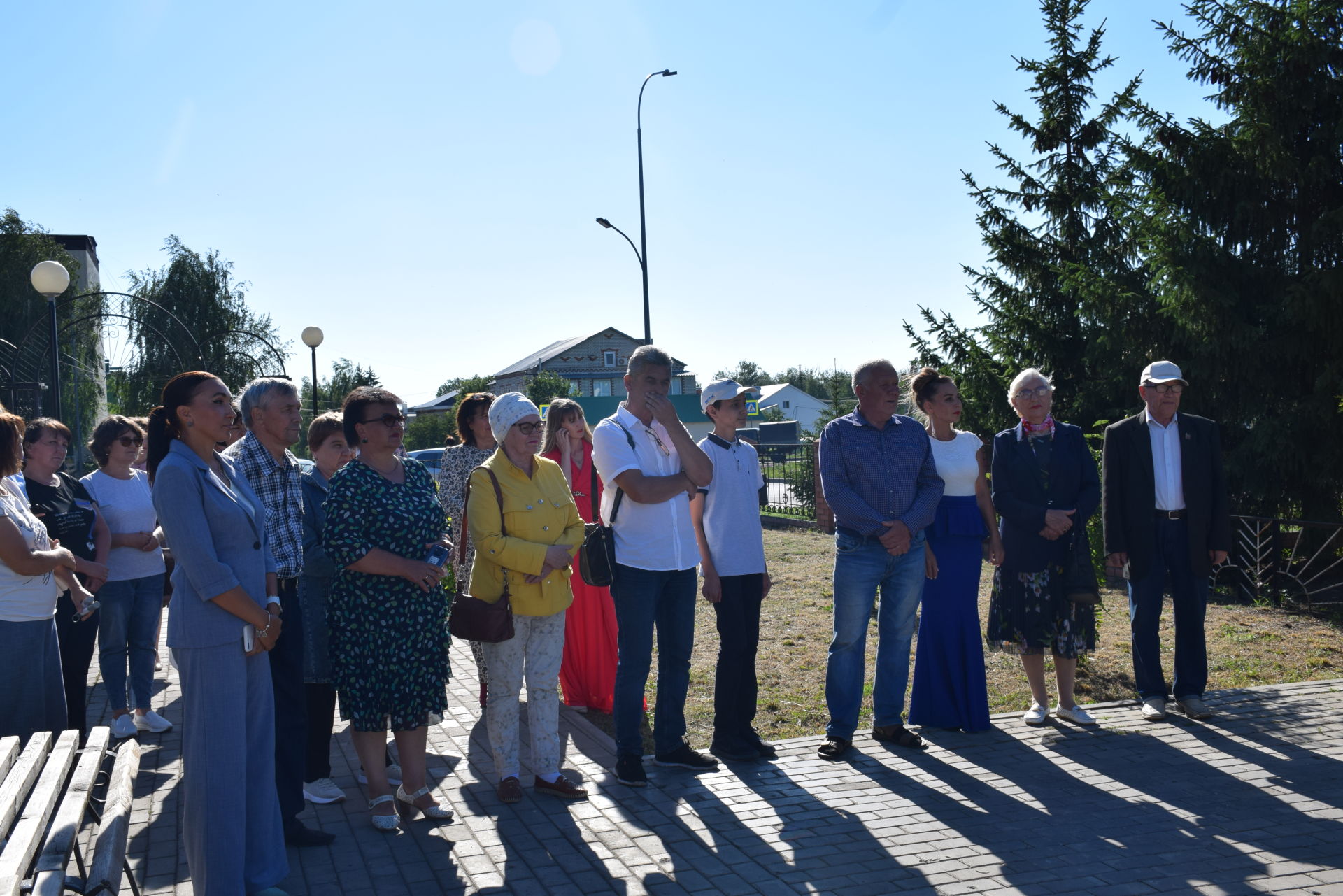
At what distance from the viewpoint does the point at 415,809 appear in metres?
4.60

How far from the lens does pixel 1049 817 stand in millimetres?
4508

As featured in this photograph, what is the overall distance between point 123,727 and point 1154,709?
20.4 ft

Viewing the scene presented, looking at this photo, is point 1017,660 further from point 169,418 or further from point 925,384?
point 169,418

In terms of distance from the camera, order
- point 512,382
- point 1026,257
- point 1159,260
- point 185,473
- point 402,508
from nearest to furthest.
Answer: point 185,473 → point 402,508 → point 1159,260 → point 1026,257 → point 512,382

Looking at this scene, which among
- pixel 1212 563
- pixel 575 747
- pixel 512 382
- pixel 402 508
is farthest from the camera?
pixel 512 382

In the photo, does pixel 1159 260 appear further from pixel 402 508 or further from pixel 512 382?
pixel 512 382

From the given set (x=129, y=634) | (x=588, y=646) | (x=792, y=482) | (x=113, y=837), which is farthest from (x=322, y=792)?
(x=792, y=482)

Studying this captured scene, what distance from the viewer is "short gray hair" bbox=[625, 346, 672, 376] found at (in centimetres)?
508

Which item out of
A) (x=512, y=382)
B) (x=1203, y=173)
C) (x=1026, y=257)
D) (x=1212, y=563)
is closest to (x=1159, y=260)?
(x=1203, y=173)

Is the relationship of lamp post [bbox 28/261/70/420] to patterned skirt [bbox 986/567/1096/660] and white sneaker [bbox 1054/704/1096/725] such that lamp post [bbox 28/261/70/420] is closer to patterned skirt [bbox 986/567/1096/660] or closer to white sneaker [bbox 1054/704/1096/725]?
patterned skirt [bbox 986/567/1096/660]

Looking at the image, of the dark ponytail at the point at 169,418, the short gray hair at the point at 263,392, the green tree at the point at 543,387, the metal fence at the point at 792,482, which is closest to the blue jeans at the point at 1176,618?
the short gray hair at the point at 263,392

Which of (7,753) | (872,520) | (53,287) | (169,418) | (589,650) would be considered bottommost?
(589,650)

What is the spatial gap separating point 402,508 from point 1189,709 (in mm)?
4767

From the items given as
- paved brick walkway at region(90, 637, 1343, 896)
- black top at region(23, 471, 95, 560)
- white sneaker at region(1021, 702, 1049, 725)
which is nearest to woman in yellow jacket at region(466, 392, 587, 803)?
paved brick walkway at region(90, 637, 1343, 896)
